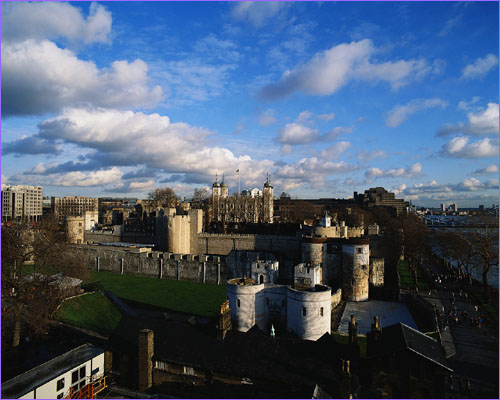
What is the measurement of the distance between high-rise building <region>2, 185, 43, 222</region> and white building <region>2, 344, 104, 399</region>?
445 ft

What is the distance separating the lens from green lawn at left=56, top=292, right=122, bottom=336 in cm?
2480

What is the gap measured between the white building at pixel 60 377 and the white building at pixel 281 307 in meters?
8.32

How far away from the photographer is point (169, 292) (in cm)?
3506

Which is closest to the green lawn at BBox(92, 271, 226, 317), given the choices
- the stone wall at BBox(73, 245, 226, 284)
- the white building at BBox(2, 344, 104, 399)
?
the stone wall at BBox(73, 245, 226, 284)

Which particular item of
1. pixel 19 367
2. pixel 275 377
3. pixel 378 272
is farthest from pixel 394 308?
pixel 19 367

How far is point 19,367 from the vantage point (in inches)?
705

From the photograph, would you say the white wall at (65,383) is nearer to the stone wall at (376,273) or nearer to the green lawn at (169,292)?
the green lawn at (169,292)

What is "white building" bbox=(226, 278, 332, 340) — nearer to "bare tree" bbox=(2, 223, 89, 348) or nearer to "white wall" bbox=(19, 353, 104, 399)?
"white wall" bbox=(19, 353, 104, 399)

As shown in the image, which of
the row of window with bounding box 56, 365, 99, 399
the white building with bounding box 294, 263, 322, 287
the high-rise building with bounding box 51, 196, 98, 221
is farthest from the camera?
the high-rise building with bounding box 51, 196, 98, 221

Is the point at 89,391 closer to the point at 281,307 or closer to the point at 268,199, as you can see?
the point at 281,307

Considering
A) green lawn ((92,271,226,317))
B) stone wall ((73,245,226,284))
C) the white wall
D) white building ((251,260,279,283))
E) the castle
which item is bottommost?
green lawn ((92,271,226,317))

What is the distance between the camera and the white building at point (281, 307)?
67.9 ft

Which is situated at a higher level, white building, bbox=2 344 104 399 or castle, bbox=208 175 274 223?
castle, bbox=208 175 274 223

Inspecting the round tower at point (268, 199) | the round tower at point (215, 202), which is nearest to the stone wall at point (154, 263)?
the round tower at point (215, 202)
